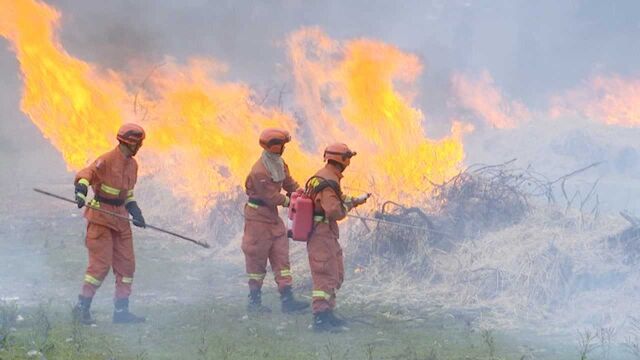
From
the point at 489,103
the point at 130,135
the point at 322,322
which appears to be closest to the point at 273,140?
the point at 130,135

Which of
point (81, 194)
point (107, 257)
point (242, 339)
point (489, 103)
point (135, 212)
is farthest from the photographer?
point (489, 103)

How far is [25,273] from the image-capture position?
9391 mm

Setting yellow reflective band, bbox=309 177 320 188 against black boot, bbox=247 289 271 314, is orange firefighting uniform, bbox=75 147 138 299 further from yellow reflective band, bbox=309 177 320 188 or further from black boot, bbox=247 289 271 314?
yellow reflective band, bbox=309 177 320 188

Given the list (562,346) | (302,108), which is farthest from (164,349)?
(302,108)

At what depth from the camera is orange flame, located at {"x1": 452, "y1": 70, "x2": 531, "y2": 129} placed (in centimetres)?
1861

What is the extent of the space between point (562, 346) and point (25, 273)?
6.44 m

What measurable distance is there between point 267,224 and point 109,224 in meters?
1.66

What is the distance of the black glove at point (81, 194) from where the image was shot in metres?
6.74

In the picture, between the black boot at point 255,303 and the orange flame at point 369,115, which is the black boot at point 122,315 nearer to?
the black boot at point 255,303

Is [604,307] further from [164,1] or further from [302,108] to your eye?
[164,1]

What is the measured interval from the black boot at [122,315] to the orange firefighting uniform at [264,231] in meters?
1.32

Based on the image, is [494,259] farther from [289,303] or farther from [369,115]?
[369,115]

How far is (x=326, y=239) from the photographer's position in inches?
288

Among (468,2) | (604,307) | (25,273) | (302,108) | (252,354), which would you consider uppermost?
(468,2)
